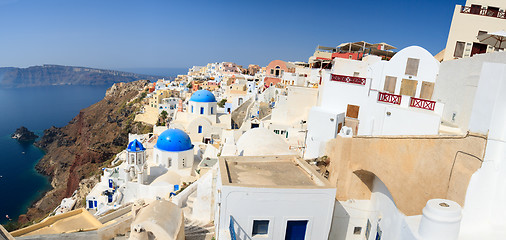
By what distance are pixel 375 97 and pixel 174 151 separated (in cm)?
1675

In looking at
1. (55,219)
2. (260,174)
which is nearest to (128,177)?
(55,219)

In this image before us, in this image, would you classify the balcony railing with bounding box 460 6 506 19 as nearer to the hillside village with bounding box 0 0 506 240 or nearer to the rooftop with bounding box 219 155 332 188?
the hillside village with bounding box 0 0 506 240

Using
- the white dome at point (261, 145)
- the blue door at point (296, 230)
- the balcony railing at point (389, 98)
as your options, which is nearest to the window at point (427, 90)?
the balcony railing at point (389, 98)

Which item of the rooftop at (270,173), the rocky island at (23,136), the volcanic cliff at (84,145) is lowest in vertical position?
the rocky island at (23,136)

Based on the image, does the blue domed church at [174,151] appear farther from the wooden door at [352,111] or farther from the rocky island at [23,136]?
the rocky island at [23,136]

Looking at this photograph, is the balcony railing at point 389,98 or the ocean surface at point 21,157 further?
the ocean surface at point 21,157

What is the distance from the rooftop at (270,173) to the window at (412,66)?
9603mm

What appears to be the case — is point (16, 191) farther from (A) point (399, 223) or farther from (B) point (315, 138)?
(A) point (399, 223)

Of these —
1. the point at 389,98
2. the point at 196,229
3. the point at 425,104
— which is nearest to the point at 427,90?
the point at 389,98

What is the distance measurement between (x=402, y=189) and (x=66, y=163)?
6884cm

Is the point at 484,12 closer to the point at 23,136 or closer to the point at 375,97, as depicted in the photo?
the point at 375,97

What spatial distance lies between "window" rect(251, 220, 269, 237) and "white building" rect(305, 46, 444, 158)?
740 centimetres

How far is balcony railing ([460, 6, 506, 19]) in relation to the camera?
15.9 meters

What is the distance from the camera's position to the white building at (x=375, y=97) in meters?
12.8
